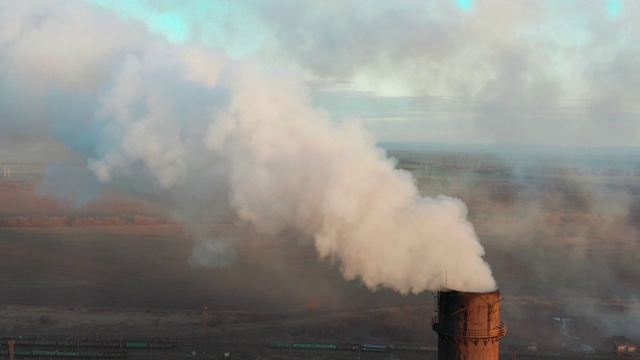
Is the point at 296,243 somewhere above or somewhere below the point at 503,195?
below

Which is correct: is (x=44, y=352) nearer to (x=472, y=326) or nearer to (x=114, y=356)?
(x=114, y=356)

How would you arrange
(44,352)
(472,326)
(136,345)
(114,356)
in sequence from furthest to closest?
1. (136,345)
2. (114,356)
3. (44,352)
4. (472,326)

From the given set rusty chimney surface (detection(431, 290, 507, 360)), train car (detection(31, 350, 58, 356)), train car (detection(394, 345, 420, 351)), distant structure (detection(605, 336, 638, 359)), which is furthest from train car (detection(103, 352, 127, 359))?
distant structure (detection(605, 336, 638, 359))

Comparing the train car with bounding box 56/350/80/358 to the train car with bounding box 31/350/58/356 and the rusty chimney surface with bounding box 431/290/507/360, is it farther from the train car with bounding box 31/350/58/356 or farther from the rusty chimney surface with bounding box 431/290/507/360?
the rusty chimney surface with bounding box 431/290/507/360

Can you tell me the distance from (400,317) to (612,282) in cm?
1453

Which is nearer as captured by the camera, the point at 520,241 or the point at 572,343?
the point at 572,343

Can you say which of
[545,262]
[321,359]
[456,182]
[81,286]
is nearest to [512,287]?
[545,262]

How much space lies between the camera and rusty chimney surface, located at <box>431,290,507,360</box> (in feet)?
31.6

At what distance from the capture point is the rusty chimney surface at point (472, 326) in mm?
9633

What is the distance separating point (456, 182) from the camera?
38625 millimetres

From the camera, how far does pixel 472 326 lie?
965cm

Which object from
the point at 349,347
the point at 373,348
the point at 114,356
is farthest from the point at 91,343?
the point at 373,348

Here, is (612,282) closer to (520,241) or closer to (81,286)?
(520,241)

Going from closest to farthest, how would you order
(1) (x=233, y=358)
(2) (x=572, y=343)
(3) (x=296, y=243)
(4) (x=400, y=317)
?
(1) (x=233, y=358), (2) (x=572, y=343), (4) (x=400, y=317), (3) (x=296, y=243)
